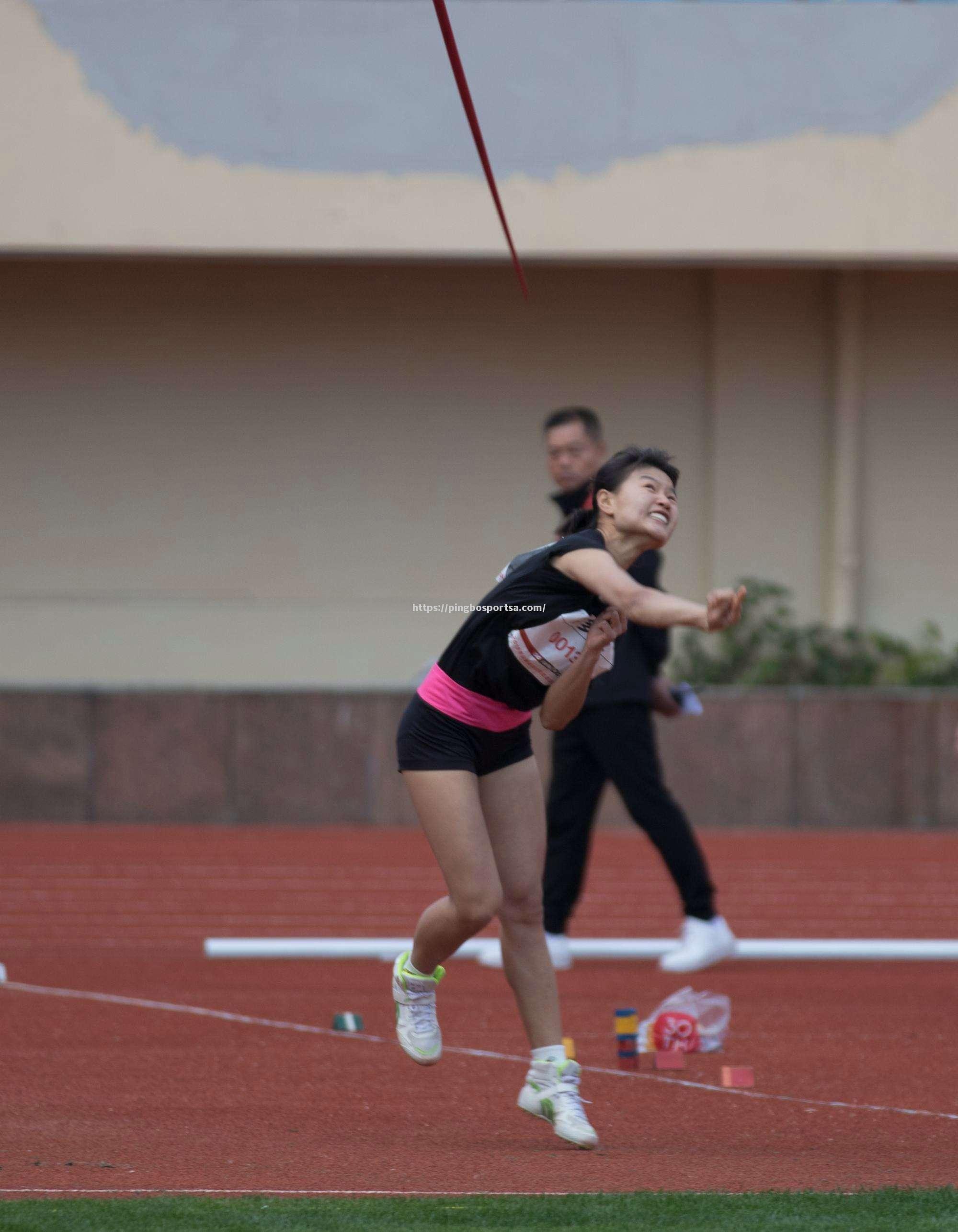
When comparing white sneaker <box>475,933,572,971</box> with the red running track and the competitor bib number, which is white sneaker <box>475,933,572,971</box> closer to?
the red running track

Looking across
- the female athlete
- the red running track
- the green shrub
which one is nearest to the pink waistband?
the female athlete

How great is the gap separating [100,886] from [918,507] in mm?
8884

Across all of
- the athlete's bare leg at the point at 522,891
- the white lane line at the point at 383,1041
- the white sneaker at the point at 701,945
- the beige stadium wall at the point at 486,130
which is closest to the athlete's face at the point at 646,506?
the athlete's bare leg at the point at 522,891

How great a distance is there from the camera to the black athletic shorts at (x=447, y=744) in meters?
4.59

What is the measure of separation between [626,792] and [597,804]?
174mm

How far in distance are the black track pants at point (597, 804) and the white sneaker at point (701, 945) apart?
5cm

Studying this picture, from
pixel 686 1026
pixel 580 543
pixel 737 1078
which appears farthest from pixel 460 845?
pixel 686 1026

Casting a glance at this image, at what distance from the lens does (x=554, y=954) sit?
757cm

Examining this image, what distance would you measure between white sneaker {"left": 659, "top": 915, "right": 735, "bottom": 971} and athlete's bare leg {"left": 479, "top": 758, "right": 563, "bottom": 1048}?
116 inches

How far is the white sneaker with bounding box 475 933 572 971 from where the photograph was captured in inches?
298

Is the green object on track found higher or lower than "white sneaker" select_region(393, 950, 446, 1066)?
lower

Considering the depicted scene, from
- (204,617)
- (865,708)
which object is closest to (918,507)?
(865,708)

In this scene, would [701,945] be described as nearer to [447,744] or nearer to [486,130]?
[447,744]

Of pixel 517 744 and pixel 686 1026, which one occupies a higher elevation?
pixel 517 744
